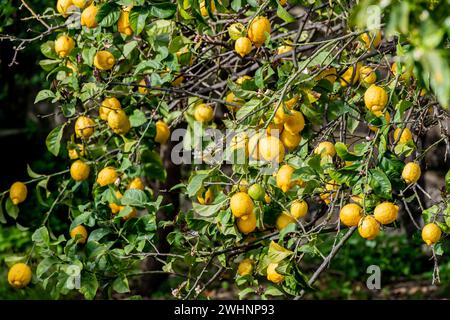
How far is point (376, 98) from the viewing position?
200 cm

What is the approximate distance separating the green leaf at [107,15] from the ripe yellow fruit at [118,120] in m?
0.34

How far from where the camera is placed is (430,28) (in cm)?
98

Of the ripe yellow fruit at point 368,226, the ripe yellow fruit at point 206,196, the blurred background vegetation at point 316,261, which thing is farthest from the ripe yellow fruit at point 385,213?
the blurred background vegetation at point 316,261

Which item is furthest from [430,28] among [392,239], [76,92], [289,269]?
[392,239]

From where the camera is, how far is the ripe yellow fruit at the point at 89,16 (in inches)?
87.4

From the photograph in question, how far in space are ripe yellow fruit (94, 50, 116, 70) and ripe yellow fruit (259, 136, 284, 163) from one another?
0.69 metres

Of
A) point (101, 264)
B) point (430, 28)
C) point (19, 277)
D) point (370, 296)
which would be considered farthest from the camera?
point (370, 296)

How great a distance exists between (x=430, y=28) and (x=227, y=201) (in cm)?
108

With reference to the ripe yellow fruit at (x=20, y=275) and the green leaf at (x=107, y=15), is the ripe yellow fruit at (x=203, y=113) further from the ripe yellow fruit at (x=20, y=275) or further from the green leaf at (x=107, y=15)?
the ripe yellow fruit at (x=20, y=275)

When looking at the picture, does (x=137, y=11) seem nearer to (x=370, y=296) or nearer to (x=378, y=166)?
(x=378, y=166)

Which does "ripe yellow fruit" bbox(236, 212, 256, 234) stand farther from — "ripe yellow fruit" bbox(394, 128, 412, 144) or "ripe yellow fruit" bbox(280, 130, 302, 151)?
"ripe yellow fruit" bbox(394, 128, 412, 144)

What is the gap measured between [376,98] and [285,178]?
34 centimetres

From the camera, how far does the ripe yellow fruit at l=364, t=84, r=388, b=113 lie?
2004 mm
